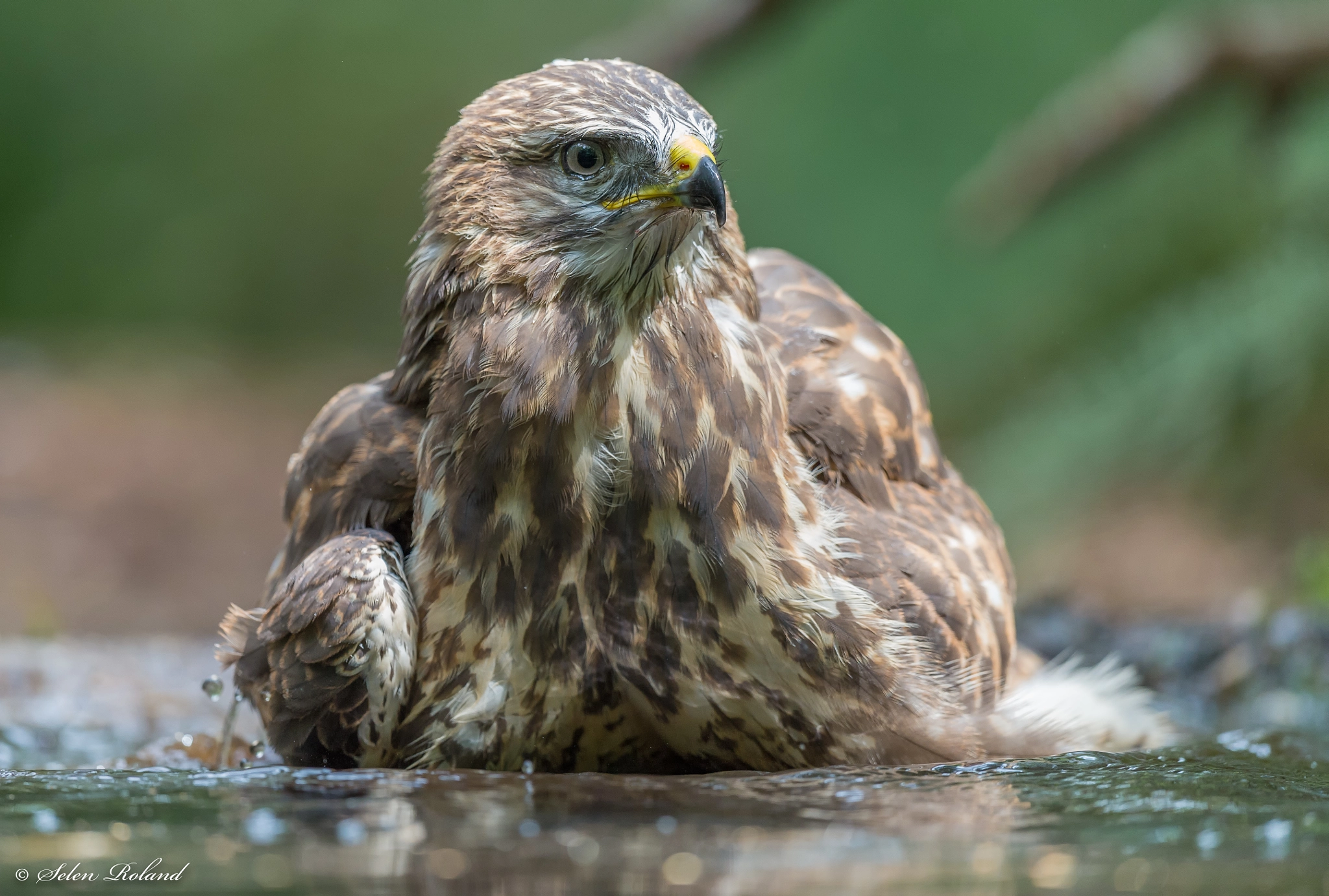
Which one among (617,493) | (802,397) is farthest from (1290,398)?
(617,493)

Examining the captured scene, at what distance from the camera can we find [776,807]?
91.7 inches

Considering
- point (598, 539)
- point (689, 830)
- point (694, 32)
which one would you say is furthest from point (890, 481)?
point (694, 32)

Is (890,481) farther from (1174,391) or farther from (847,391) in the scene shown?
(1174,391)

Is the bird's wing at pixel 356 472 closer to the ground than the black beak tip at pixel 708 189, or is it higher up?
closer to the ground

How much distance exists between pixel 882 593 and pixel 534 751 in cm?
78

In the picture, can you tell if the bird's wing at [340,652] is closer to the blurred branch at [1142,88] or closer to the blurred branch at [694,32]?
the blurred branch at [694,32]

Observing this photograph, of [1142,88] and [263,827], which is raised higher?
[1142,88]

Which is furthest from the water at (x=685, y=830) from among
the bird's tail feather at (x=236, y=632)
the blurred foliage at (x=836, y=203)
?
the blurred foliage at (x=836, y=203)

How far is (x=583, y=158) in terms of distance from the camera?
9.63 ft

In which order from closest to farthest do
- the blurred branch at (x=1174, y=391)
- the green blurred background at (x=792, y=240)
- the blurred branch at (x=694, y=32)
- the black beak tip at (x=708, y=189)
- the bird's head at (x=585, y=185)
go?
1. the black beak tip at (x=708, y=189)
2. the bird's head at (x=585, y=185)
3. the blurred branch at (x=694, y=32)
4. the blurred branch at (x=1174, y=391)
5. the green blurred background at (x=792, y=240)

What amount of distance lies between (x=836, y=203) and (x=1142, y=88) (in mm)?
4173

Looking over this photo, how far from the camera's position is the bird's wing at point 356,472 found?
3207mm

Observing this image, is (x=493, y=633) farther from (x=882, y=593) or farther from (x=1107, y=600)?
(x=1107, y=600)

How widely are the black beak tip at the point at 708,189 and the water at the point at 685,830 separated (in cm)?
104
